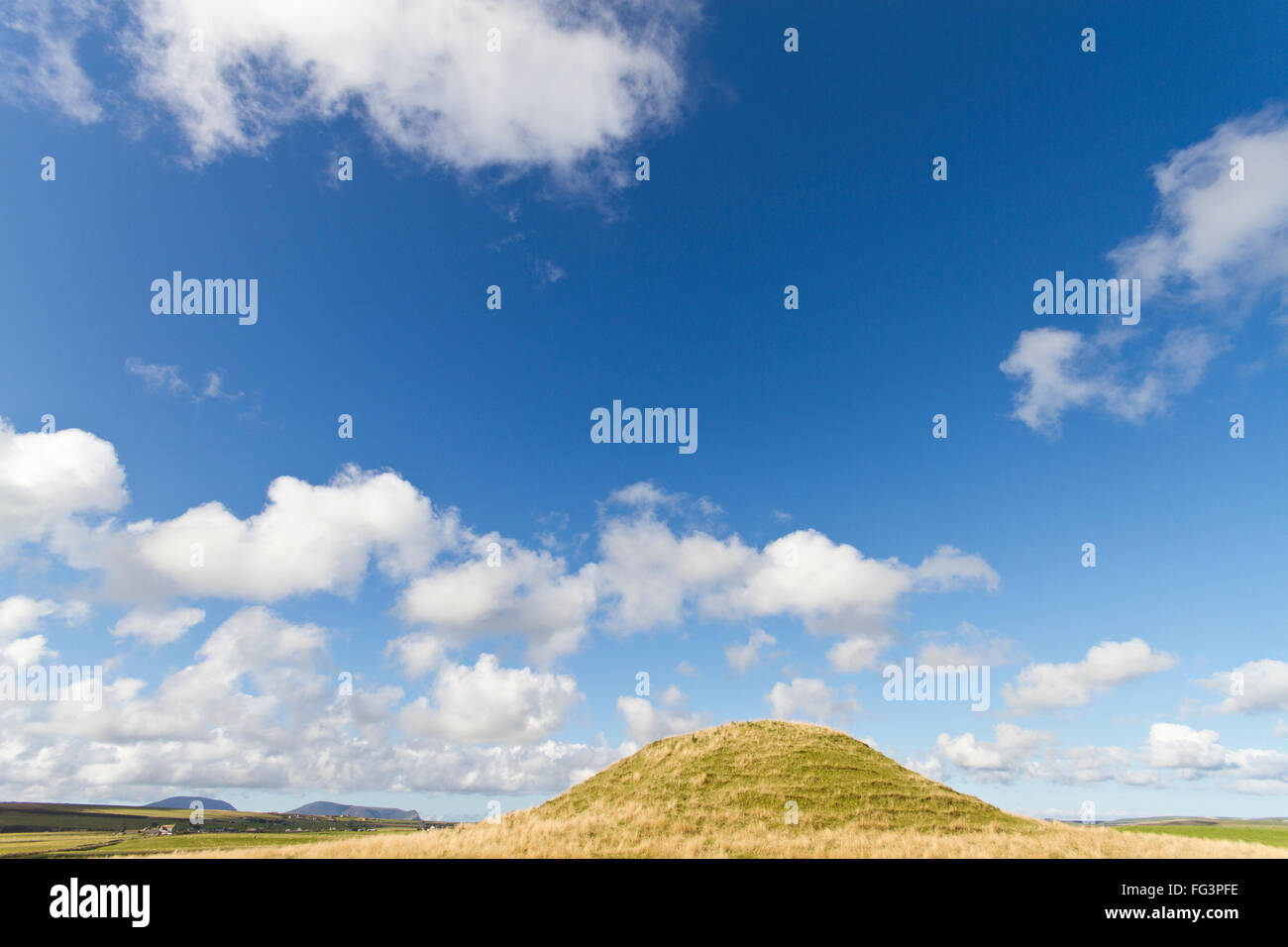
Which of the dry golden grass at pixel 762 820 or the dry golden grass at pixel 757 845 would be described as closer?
the dry golden grass at pixel 757 845

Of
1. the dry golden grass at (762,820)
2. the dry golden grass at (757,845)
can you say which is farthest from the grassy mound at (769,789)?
the dry golden grass at (757,845)

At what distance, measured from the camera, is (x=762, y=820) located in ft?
159

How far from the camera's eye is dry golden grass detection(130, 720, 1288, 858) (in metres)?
38.8

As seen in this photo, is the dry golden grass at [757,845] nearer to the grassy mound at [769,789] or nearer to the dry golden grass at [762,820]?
the dry golden grass at [762,820]

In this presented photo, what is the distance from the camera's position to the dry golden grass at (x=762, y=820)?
3884 cm

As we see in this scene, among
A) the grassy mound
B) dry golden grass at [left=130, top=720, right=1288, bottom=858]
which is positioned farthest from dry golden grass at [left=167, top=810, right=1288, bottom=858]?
the grassy mound

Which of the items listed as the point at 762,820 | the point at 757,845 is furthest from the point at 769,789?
the point at 757,845

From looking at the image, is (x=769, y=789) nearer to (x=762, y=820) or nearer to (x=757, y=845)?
(x=762, y=820)

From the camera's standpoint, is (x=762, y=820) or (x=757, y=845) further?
(x=762, y=820)

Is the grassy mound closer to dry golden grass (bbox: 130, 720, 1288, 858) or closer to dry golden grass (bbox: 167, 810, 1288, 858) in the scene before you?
dry golden grass (bbox: 130, 720, 1288, 858)

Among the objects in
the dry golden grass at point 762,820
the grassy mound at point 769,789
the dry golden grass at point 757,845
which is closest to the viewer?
the dry golden grass at point 757,845
